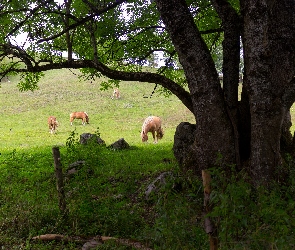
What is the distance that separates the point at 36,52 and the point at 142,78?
5.35 meters

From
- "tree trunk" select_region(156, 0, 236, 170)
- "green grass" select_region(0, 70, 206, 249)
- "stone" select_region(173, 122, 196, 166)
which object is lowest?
"green grass" select_region(0, 70, 206, 249)

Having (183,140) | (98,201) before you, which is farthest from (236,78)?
(98,201)

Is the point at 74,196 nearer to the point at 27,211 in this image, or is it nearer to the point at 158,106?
the point at 27,211

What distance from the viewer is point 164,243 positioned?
4.24 meters

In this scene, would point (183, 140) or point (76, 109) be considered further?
point (76, 109)

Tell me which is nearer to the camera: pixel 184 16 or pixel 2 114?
pixel 184 16

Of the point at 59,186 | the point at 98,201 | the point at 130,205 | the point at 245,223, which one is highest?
the point at 245,223

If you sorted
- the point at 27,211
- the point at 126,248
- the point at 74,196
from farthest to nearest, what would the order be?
the point at 74,196, the point at 27,211, the point at 126,248

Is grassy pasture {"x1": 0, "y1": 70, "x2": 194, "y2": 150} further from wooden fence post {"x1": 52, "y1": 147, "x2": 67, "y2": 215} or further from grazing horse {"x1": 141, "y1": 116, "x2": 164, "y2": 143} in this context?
wooden fence post {"x1": 52, "y1": 147, "x2": 67, "y2": 215}

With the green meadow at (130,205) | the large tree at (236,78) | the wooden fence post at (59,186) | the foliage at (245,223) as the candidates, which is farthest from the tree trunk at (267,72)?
the wooden fence post at (59,186)

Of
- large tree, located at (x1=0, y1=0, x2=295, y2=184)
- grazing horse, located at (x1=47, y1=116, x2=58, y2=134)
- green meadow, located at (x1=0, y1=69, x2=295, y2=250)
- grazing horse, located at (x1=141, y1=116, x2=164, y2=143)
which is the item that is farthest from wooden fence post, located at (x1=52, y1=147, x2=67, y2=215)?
grazing horse, located at (x1=47, y1=116, x2=58, y2=134)

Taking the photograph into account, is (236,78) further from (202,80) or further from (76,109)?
(76,109)

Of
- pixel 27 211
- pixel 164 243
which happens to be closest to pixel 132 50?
pixel 27 211

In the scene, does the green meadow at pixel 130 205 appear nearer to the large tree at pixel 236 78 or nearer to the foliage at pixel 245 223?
the foliage at pixel 245 223
